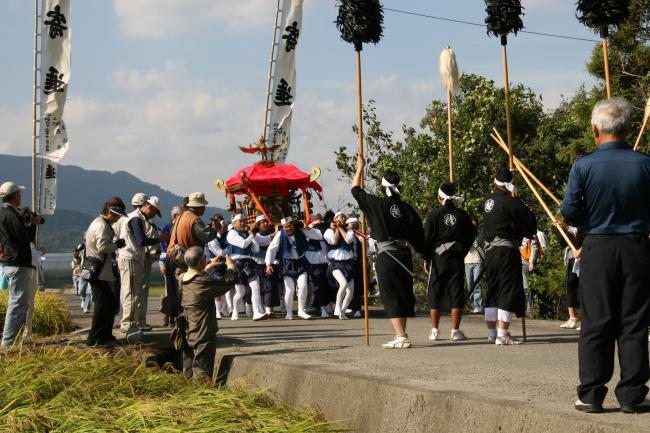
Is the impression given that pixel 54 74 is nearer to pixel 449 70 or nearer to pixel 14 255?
pixel 14 255

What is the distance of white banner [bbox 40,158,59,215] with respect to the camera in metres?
16.6

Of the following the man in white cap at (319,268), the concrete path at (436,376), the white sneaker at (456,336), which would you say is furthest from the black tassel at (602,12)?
the man in white cap at (319,268)

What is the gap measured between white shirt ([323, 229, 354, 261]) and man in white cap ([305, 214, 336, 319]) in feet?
0.61

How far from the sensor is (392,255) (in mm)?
9867

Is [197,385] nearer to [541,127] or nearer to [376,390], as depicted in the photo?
[376,390]

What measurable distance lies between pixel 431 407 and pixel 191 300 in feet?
11.9

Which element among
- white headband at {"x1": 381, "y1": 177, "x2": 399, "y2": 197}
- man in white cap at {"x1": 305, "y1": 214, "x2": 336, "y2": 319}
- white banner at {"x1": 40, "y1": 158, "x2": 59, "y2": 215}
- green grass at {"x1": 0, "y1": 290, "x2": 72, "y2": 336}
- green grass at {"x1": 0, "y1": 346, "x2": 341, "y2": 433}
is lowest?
green grass at {"x1": 0, "y1": 346, "x2": 341, "y2": 433}

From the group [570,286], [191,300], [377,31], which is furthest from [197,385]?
[570,286]

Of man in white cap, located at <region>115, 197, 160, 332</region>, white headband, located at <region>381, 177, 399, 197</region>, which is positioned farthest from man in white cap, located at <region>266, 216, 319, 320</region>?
white headband, located at <region>381, 177, 399, 197</region>

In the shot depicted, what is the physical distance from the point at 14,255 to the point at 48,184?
6423mm

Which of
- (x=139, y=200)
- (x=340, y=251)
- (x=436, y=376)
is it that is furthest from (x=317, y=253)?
(x=436, y=376)

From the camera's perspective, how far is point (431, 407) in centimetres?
638

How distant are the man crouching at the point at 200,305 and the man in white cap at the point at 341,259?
6.39m

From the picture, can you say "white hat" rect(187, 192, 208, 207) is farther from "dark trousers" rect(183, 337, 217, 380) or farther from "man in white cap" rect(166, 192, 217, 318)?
"dark trousers" rect(183, 337, 217, 380)
